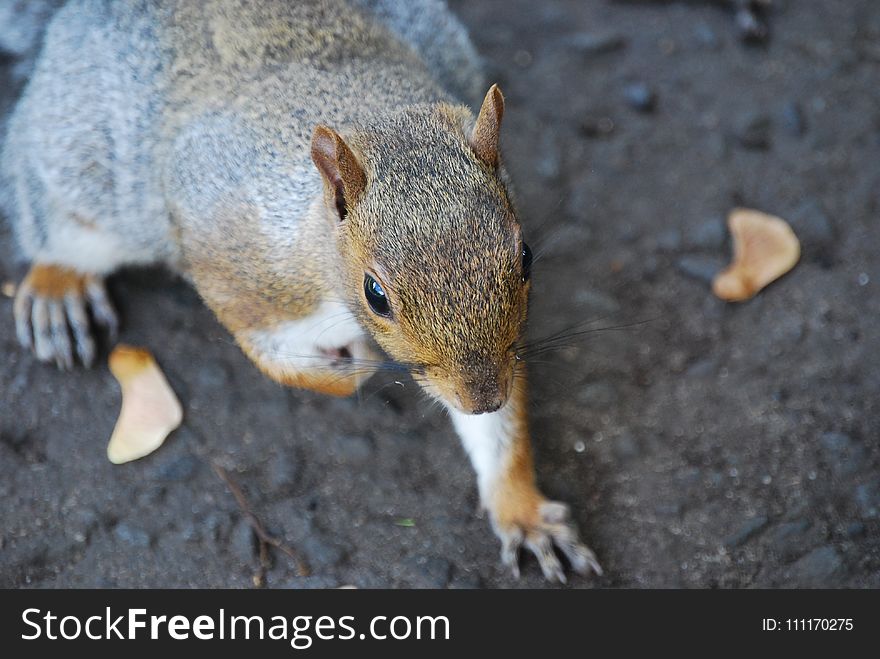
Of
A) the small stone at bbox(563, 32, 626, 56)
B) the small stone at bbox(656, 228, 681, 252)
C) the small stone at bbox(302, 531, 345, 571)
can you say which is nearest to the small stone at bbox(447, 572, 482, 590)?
the small stone at bbox(302, 531, 345, 571)

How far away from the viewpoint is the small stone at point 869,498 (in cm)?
214

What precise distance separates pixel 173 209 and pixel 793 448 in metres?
1.43

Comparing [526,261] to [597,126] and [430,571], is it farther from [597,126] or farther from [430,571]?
[597,126]

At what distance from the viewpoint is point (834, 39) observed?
289cm

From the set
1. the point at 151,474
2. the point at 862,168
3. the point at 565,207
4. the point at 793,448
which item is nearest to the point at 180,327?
the point at 151,474

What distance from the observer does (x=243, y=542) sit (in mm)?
2170

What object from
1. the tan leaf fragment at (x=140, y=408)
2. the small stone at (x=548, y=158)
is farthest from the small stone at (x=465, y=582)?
the small stone at (x=548, y=158)

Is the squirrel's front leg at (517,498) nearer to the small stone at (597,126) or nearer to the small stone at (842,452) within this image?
the small stone at (842,452)

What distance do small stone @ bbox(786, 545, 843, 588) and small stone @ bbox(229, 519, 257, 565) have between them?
3.61 feet

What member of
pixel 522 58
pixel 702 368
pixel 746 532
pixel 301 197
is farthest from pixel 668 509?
pixel 522 58

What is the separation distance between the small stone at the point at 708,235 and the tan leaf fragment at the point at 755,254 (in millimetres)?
26

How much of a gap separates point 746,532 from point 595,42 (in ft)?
4.85
